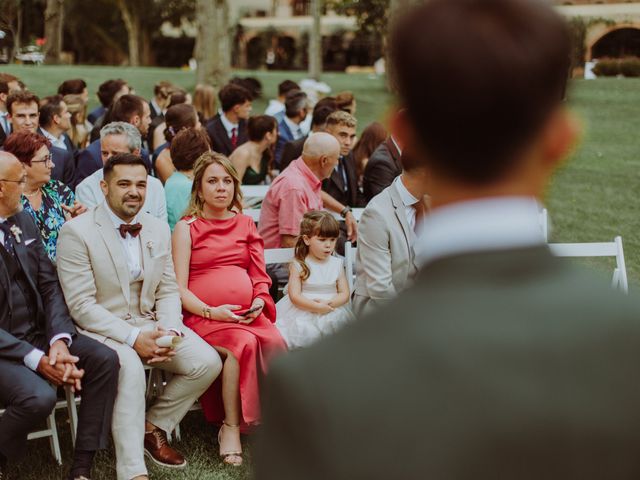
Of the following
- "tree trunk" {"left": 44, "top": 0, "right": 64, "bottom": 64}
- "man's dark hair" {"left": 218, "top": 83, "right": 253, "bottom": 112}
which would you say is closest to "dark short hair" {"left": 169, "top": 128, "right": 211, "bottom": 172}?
"man's dark hair" {"left": 218, "top": 83, "right": 253, "bottom": 112}

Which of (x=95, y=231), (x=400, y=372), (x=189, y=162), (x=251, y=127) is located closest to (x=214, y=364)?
(x=95, y=231)

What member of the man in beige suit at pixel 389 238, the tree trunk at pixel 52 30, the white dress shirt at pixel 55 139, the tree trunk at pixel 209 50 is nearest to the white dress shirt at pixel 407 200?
the man in beige suit at pixel 389 238

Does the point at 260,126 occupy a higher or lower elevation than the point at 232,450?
higher

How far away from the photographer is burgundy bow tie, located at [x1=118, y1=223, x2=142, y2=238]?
524cm

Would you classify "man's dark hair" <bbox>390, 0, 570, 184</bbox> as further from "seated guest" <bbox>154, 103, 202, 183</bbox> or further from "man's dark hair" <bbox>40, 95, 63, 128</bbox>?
"man's dark hair" <bbox>40, 95, 63, 128</bbox>

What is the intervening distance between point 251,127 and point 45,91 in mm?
17057

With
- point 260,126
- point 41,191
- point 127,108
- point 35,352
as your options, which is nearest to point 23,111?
point 127,108

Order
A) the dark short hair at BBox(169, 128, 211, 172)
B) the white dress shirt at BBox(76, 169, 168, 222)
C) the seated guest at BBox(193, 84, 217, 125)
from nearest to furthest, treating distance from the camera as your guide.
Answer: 1. the white dress shirt at BBox(76, 169, 168, 222)
2. the dark short hair at BBox(169, 128, 211, 172)
3. the seated guest at BBox(193, 84, 217, 125)

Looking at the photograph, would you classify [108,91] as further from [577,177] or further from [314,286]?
[577,177]

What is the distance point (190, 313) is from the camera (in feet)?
18.7

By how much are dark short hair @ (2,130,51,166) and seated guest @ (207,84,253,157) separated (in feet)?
12.9

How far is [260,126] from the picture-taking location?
838cm

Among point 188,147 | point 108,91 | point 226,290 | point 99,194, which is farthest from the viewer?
point 108,91

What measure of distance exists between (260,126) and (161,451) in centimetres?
385
